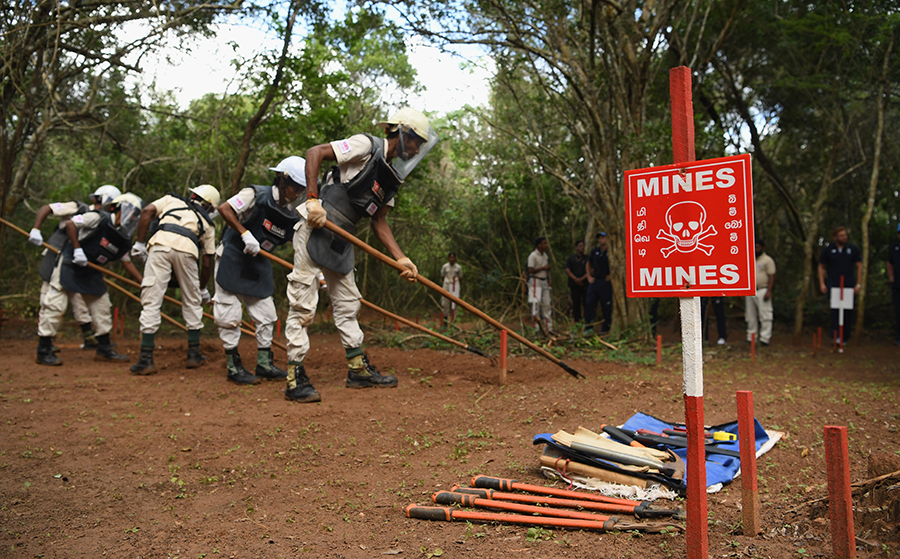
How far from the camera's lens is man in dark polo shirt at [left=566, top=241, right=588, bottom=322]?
11.1 meters

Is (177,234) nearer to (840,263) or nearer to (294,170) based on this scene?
(294,170)

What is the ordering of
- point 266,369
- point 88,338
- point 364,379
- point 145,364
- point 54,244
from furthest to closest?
point 88,338, point 54,244, point 145,364, point 266,369, point 364,379

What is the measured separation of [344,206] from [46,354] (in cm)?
417

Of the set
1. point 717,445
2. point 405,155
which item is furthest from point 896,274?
point 405,155

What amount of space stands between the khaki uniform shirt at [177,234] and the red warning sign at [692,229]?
5.32 meters

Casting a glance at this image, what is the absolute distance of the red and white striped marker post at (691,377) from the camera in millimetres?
2195

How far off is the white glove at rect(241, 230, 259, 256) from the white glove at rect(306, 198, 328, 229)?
45.3 inches

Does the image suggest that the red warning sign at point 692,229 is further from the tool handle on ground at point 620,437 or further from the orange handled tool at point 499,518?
the tool handle on ground at point 620,437

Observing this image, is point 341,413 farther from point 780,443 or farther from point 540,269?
point 540,269

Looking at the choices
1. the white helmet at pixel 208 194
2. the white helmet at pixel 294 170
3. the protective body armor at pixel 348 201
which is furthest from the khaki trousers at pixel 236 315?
the protective body armor at pixel 348 201

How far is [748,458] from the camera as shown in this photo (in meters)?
2.42

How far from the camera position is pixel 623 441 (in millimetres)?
3656


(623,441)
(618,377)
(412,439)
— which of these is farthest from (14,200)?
(623,441)

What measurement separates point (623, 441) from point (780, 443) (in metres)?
1.15
